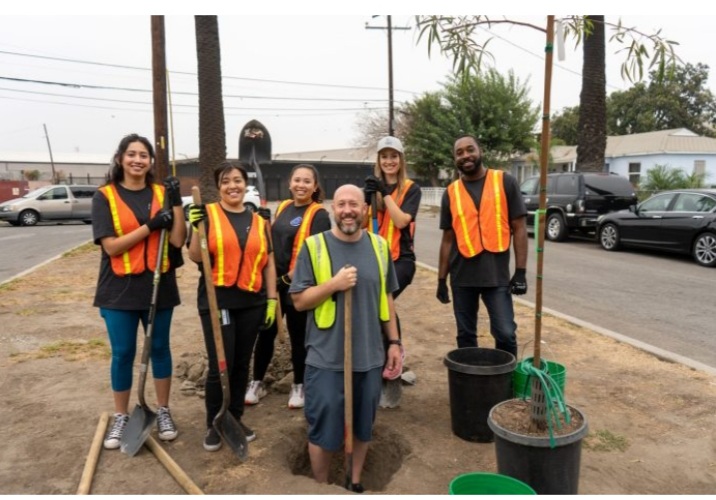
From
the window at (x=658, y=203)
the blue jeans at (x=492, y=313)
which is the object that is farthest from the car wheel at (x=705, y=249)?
the blue jeans at (x=492, y=313)

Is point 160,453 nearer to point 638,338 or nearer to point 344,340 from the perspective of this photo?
point 344,340

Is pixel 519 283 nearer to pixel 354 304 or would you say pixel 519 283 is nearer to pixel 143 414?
pixel 354 304

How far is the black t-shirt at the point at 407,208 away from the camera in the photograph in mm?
4137

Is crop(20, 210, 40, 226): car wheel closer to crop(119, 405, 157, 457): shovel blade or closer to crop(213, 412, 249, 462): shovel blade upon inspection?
crop(119, 405, 157, 457): shovel blade

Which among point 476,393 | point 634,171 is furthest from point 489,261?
point 634,171

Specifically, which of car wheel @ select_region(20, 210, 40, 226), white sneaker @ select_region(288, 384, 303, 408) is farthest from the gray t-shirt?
car wheel @ select_region(20, 210, 40, 226)

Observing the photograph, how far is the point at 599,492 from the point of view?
3.18 m

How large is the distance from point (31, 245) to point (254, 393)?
13.8m

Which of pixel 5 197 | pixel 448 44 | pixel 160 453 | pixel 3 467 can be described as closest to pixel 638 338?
pixel 448 44

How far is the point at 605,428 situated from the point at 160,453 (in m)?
2.97

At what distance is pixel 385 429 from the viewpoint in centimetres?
398

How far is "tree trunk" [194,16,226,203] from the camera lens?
1191 centimetres

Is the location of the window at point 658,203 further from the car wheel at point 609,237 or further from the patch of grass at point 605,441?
the patch of grass at point 605,441

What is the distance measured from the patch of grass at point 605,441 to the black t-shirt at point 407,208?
5.69 ft
